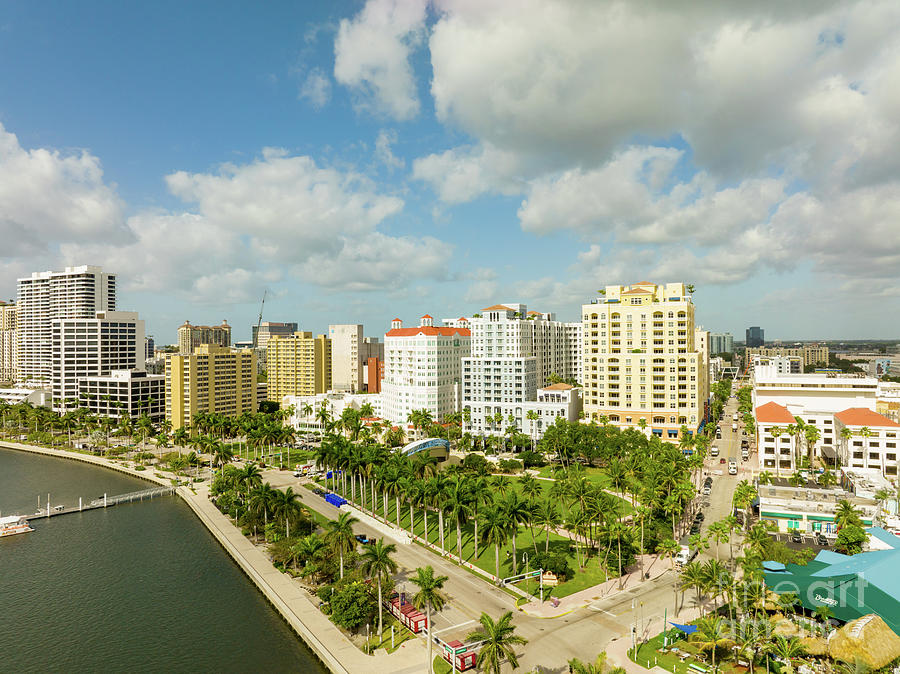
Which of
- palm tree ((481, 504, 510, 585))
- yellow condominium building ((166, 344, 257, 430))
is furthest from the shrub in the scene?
yellow condominium building ((166, 344, 257, 430))

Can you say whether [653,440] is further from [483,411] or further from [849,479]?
[483,411]

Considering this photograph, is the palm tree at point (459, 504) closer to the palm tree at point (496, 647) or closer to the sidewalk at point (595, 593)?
the sidewalk at point (595, 593)

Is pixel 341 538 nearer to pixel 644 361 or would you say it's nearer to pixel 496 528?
pixel 496 528

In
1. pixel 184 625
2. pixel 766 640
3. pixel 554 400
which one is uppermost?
pixel 554 400

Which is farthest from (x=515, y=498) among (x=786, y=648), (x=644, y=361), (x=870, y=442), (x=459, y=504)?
(x=644, y=361)

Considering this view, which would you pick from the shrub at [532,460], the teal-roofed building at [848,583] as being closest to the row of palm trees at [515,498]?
the teal-roofed building at [848,583]

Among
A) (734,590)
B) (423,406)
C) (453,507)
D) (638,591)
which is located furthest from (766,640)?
(423,406)
